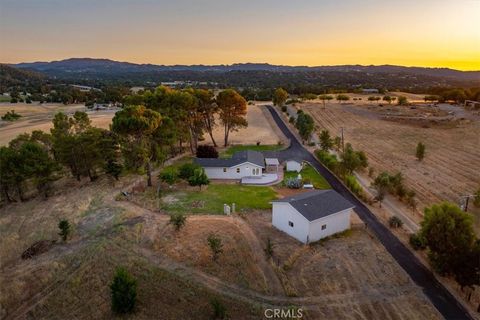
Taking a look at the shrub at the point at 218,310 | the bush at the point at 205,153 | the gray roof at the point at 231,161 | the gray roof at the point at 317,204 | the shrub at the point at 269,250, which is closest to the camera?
the shrub at the point at 218,310

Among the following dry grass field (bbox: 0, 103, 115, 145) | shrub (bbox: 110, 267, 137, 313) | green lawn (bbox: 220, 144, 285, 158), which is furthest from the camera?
dry grass field (bbox: 0, 103, 115, 145)

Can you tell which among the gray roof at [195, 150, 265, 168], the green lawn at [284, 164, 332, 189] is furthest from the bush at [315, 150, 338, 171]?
the gray roof at [195, 150, 265, 168]

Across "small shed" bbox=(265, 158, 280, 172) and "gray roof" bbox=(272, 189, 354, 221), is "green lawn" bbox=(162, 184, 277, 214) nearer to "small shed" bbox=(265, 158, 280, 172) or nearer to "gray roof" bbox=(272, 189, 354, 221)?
"gray roof" bbox=(272, 189, 354, 221)

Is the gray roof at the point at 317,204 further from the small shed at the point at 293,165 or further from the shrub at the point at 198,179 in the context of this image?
the small shed at the point at 293,165

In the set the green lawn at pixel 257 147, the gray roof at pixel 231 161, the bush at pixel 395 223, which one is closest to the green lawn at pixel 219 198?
the gray roof at pixel 231 161

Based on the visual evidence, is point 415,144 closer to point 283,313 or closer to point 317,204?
point 317,204

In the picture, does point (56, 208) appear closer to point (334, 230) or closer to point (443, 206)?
point (334, 230)
